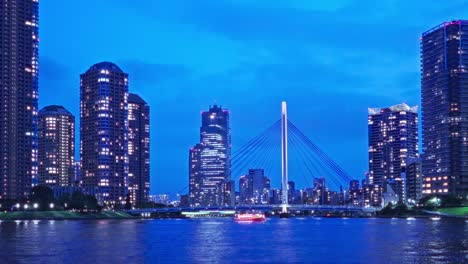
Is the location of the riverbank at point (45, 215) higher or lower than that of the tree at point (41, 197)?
lower

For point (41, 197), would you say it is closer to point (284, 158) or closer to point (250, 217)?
point (250, 217)

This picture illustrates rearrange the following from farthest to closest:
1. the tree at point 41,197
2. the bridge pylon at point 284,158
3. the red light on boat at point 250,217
Result: the red light on boat at point 250,217
the tree at point 41,197
the bridge pylon at point 284,158

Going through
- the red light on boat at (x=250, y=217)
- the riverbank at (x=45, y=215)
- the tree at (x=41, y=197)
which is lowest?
the red light on boat at (x=250, y=217)

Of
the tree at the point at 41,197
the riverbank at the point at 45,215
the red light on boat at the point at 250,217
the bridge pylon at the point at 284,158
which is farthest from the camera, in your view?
the red light on boat at the point at 250,217

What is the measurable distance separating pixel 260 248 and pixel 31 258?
→ 69.8 feet

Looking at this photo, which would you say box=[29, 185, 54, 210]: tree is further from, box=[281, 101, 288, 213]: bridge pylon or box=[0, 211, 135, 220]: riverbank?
box=[281, 101, 288, 213]: bridge pylon

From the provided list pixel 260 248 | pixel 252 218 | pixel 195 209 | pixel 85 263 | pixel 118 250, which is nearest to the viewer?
pixel 85 263

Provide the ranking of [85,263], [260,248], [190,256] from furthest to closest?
[260,248]
[190,256]
[85,263]

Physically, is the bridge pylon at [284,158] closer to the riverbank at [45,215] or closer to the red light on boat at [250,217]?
the red light on boat at [250,217]

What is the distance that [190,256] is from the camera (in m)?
55.9

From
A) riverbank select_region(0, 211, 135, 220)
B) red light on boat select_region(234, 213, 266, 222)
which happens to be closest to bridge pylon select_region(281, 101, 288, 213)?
red light on boat select_region(234, 213, 266, 222)

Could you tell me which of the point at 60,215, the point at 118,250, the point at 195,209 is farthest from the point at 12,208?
the point at 118,250

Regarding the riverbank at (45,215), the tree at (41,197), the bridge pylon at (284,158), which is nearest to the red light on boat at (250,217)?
the bridge pylon at (284,158)

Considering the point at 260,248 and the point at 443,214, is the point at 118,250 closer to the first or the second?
the point at 260,248
